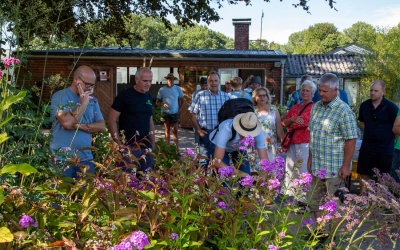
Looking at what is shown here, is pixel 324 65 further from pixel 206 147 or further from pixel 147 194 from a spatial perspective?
pixel 147 194

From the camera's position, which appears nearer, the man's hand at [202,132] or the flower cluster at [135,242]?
the flower cluster at [135,242]

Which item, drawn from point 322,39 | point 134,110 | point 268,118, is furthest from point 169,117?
point 322,39

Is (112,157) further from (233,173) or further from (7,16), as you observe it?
(7,16)

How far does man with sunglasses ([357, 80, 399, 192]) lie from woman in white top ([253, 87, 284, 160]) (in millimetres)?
1147

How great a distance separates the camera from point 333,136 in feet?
15.6

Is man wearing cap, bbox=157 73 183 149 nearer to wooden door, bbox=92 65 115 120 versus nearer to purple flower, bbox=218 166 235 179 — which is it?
purple flower, bbox=218 166 235 179

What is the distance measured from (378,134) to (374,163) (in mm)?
373

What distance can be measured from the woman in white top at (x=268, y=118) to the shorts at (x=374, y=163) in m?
1.11

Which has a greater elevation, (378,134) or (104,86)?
(104,86)

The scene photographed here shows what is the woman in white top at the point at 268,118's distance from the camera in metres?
6.68

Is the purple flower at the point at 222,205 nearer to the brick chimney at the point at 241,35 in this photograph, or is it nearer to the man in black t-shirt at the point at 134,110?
the man in black t-shirt at the point at 134,110

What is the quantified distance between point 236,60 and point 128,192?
18.3m

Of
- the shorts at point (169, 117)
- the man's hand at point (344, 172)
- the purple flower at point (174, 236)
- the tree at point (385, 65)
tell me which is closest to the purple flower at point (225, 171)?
the purple flower at point (174, 236)

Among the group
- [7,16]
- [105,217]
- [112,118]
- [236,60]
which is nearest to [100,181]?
[105,217]
